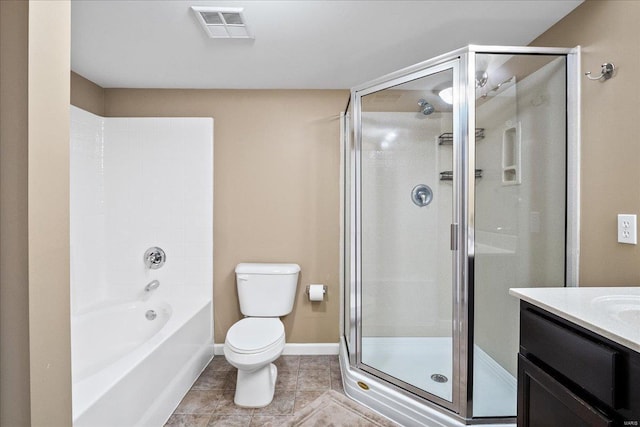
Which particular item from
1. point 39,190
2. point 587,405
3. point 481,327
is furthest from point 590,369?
point 39,190

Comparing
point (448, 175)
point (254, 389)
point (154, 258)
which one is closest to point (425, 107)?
point (448, 175)

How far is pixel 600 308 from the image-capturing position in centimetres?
102

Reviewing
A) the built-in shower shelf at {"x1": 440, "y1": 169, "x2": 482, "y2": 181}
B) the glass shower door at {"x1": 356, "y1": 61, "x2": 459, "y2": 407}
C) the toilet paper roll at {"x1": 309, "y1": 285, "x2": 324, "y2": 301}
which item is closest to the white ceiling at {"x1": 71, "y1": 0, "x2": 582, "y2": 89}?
the glass shower door at {"x1": 356, "y1": 61, "x2": 459, "y2": 407}

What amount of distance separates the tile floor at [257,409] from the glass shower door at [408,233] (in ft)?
1.41

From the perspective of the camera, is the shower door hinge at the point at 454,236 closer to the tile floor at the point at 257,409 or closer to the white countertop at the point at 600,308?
the white countertop at the point at 600,308

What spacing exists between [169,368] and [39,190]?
1.56 m

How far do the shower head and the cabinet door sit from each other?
136cm

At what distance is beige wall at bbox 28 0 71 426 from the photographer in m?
0.67

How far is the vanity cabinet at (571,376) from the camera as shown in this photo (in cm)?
79

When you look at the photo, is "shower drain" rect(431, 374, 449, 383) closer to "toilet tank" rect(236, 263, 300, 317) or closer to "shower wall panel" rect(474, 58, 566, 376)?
"shower wall panel" rect(474, 58, 566, 376)

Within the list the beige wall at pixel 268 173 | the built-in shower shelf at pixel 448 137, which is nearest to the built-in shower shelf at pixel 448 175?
the built-in shower shelf at pixel 448 137

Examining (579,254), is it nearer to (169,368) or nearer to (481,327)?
(481,327)

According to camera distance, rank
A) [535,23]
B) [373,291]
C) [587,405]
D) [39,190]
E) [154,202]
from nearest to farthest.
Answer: [39,190] → [587,405] → [535,23] → [373,291] → [154,202]

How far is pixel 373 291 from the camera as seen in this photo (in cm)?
226
